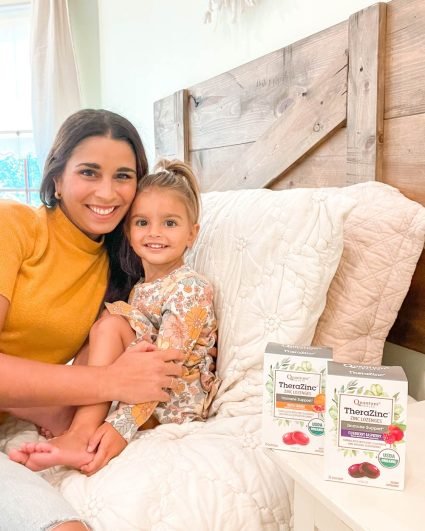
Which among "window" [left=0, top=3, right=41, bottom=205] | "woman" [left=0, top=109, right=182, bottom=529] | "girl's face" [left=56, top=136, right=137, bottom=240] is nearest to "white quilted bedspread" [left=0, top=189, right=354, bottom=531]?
"woman" [left=0, top=109, right=182, bottom=529]

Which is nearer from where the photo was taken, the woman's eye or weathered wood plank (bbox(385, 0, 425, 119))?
weathered wood plank (bbox(385, 0, 425, 119))

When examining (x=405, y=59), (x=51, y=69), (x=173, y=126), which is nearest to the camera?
(x=405, y=59)

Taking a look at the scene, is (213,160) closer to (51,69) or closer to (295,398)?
(295,398)

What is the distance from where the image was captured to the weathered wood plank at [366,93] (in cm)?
116

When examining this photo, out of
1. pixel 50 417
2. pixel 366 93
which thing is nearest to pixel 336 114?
pixel 366 93

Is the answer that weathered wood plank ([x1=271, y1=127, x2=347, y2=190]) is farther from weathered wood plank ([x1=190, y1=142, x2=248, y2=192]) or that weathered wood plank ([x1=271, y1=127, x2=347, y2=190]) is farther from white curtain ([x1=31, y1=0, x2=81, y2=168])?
white curtain ([x1=31, y1=0, x2=81, y2=168])

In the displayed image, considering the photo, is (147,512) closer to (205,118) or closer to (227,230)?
(227,230)

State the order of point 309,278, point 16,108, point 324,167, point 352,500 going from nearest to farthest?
point 352,500, point 309,278, point 324,167, point 16,108

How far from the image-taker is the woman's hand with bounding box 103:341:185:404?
100cm

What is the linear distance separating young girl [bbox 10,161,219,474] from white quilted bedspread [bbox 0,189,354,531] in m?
0.04

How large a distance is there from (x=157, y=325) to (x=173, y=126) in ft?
4.11

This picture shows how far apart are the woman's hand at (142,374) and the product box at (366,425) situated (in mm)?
437

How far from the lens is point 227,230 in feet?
3.93

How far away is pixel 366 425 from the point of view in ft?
2.12
